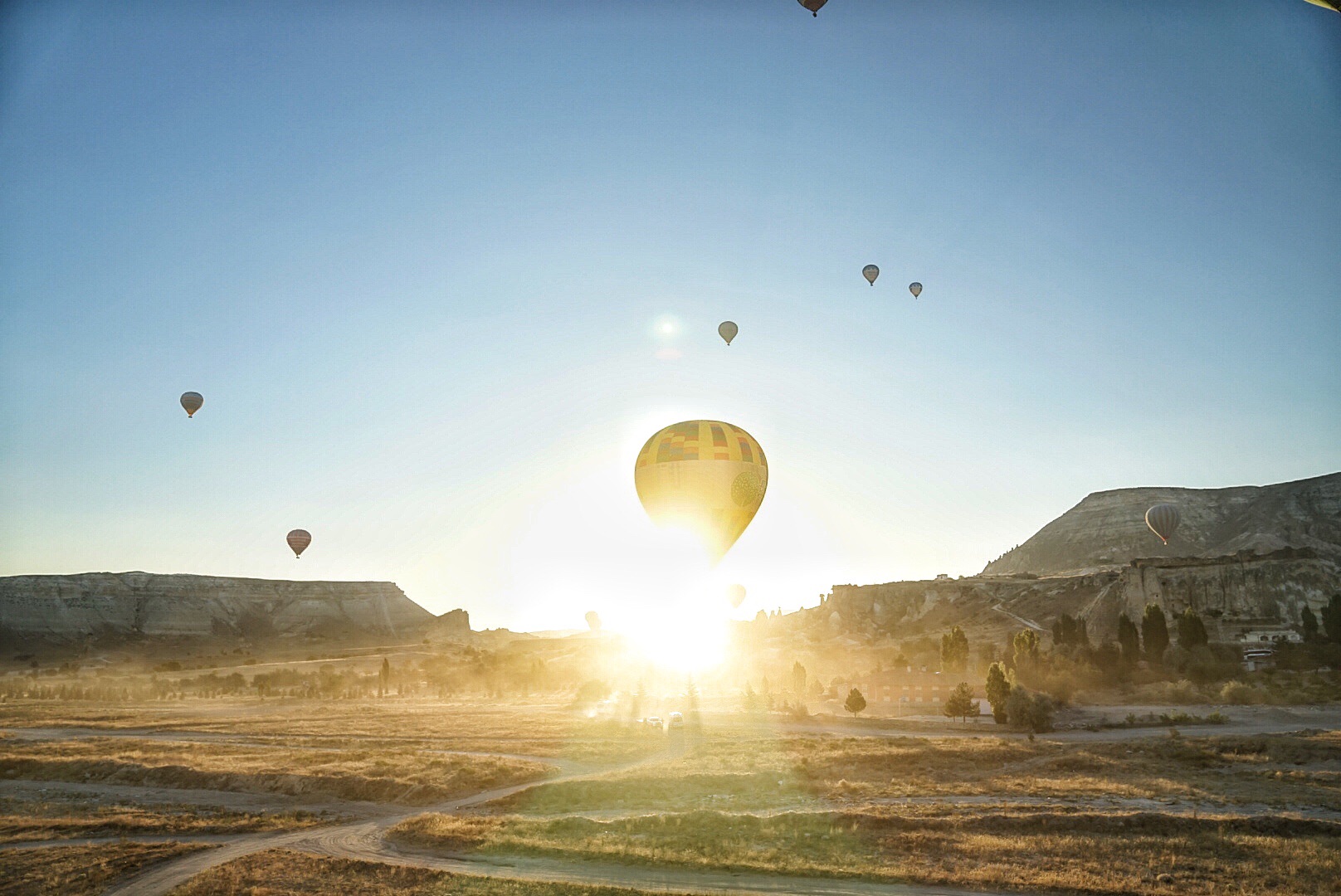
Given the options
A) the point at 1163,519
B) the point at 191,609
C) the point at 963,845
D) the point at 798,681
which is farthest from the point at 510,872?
the point at 191,609

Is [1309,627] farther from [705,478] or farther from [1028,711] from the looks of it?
[705,478]

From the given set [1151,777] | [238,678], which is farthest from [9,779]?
[238,678]

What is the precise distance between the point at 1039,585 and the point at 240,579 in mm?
146602

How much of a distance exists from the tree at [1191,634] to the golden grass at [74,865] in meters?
85.7

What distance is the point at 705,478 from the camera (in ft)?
186

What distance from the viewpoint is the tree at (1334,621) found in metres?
77.4

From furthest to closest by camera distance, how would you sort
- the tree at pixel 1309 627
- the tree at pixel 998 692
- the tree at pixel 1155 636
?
the tree at pixel 1309 627 < the tree at pixel 1155 636 < the tree at pixel 998 692

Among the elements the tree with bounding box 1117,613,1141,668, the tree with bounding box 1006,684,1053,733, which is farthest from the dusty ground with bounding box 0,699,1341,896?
the tree with bounding box 1117,613,1141,668

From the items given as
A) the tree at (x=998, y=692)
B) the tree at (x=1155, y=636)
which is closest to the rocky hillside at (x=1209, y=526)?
the tree at (x=1155, y=636)

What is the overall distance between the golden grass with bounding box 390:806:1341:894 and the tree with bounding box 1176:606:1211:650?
210 ft

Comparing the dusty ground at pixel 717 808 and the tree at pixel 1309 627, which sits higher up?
the tree at pixel 1309 627

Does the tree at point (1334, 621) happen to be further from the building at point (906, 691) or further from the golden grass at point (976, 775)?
the golden grass at point (976, 775)

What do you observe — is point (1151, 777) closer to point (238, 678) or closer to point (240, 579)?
point (238, 678)

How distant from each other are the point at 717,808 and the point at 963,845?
10088 mm
